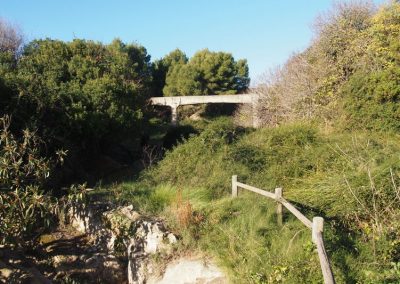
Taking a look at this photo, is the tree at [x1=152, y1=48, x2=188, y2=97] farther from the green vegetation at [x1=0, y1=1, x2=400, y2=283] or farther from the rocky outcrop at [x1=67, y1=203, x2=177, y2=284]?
the rocky outcrop at [x1=67, y1=203, x2=177, y2=284]

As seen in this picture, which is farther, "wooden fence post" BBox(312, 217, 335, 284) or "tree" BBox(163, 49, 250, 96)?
"tree" BBox(163, 49, 250, 96)

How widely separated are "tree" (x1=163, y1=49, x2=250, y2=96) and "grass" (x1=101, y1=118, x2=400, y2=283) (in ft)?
76.7

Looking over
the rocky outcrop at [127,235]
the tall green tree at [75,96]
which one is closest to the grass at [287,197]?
the rocky outcrop at [127,235]

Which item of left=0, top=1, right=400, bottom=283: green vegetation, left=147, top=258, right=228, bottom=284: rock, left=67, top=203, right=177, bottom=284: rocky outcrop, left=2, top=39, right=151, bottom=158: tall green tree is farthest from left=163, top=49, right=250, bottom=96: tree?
left=147, top=258, right=228, bottom=284: rock

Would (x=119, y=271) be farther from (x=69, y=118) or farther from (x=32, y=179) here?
(x=69, y=118)

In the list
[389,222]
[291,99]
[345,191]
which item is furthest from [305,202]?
[291,99]

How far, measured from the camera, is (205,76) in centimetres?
3538

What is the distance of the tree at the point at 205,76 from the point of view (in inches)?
1344

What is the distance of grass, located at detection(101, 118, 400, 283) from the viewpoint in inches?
195

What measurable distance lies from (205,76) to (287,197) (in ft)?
94.3

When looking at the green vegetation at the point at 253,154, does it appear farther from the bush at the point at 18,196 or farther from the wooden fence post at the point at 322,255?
the wooden fence post at the point at 322,255

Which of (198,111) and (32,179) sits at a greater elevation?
(198,111)

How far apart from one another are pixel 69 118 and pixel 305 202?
6922 mm

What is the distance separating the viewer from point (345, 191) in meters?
6.34
